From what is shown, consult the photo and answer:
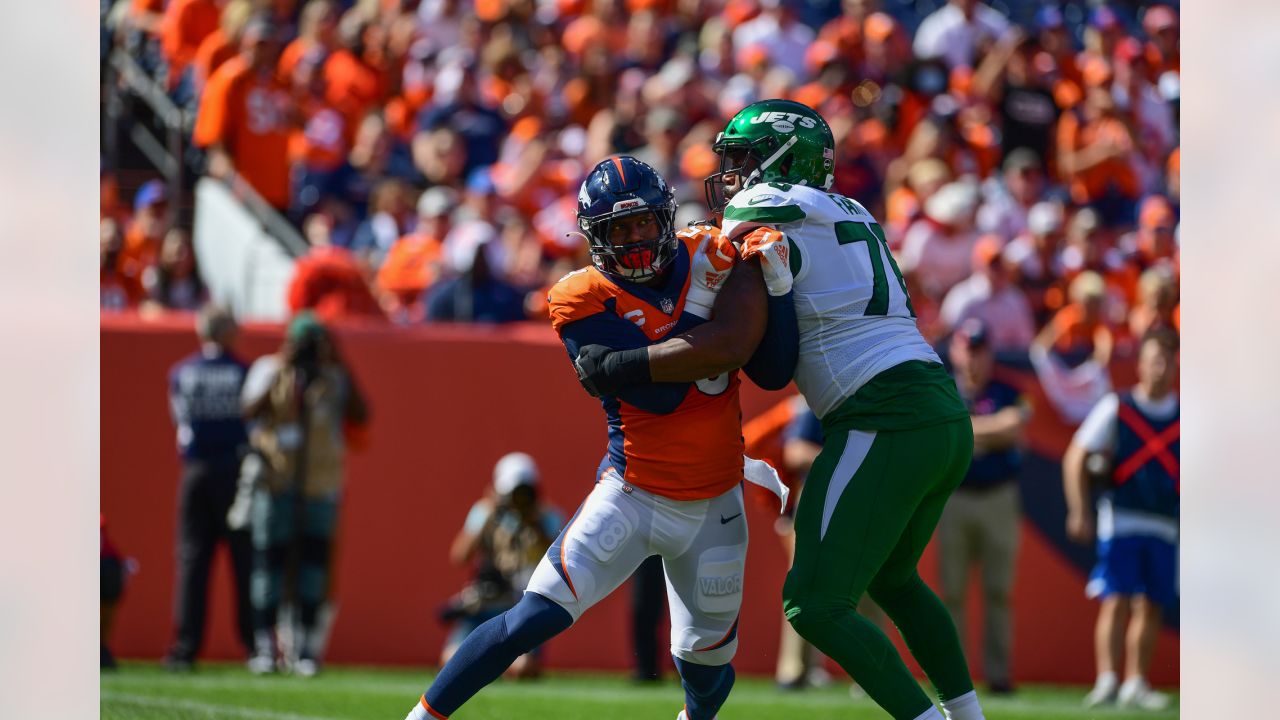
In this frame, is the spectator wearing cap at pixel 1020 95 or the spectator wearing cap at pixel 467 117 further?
the spectator wearing cap at pixel 1020 95

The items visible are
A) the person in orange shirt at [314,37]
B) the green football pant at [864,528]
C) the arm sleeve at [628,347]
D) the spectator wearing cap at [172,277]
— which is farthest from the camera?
the person in orange shirt at [314,37]

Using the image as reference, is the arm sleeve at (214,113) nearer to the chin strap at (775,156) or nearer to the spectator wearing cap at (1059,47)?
the spectator wearing cap at (1059,47)

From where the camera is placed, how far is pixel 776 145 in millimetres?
5023

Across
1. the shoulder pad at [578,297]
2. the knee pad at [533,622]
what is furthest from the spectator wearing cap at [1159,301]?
the knee pad at [533,622]

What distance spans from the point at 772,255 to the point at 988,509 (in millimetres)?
5058

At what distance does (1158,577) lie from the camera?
29.8ft

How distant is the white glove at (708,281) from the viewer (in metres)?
4.85

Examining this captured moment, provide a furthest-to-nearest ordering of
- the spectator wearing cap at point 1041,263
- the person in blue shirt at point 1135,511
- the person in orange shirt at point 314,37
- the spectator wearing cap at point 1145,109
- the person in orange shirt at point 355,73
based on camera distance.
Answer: the person in orange shirt at point 314,37
the person in orange shirt at point 355,73
the spectator wearing cap at point 1145,109
the spectator wearing cap at point 1041,263
the person in blue shirt at point 1135,511

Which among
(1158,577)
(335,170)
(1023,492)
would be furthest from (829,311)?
(335,170)

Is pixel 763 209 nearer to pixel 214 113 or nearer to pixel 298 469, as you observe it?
pixel 298 469

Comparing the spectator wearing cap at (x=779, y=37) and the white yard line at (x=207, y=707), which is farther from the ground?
the spectator wearing cap at (x=779, y=37)

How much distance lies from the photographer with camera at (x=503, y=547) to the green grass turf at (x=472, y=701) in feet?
1.29
